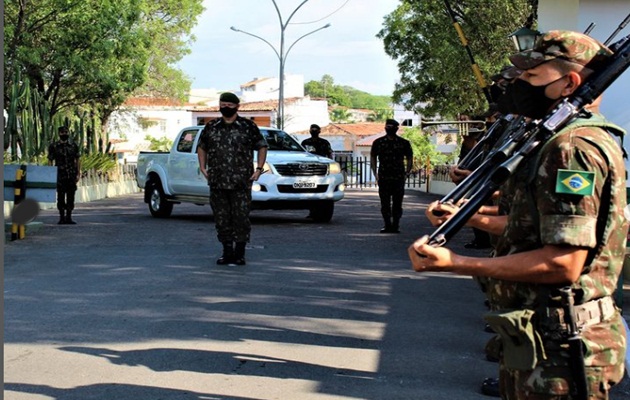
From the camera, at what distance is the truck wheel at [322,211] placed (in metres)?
17.2

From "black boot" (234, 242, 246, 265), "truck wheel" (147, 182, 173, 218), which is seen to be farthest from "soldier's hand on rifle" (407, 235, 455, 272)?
"truck wheel" (147, 182, 173, 218)

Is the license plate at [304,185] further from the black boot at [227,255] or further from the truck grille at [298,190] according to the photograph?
the black boot at [227,255]

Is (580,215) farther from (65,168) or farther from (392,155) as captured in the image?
(65,168)

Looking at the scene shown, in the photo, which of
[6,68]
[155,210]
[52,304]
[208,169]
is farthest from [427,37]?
[52,304]

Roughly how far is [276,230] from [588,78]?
1277 cm

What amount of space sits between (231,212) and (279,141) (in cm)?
714

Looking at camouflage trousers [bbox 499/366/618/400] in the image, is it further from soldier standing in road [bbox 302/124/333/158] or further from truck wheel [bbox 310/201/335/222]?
soldier standing in road [bbox 302/124/333/158]

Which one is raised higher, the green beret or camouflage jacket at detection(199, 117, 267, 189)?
the green beret

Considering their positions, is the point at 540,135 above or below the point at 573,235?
above

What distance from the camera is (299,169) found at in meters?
16.6

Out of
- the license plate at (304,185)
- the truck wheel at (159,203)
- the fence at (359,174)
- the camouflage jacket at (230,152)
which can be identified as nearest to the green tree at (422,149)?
the fence at (359,174)

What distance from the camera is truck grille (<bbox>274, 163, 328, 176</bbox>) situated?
1656 centimetres

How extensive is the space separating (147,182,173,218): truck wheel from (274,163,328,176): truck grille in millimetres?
3020

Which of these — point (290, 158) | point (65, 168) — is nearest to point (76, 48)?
Result: point (65, 168)
